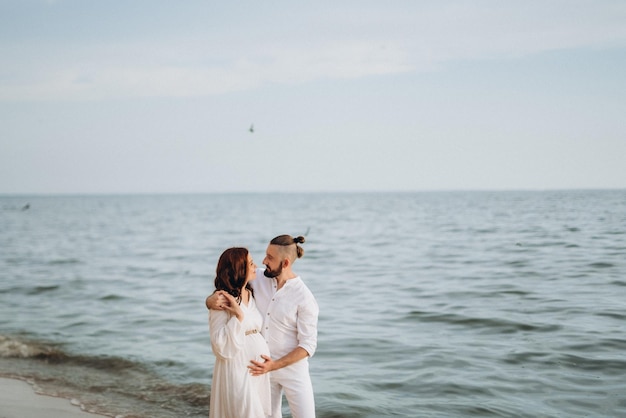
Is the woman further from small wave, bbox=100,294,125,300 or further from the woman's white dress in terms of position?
small wave, bbox=100,294,125,300

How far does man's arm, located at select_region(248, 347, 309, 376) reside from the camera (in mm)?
4043

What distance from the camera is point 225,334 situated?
396 centimetres

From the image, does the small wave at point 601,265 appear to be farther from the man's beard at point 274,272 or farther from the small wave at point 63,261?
the small wave at point 63,261

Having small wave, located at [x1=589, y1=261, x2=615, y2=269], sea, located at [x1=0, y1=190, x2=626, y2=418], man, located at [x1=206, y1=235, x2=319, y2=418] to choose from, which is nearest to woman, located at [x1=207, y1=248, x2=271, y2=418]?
man, located at [x1=206, y1=235, x2=319, y2=418]

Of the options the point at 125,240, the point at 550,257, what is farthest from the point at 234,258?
the point at 125,240

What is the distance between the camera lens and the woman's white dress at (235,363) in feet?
13.0

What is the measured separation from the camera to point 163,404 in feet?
25.4

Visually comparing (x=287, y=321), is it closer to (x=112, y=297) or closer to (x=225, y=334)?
(x=225, y=334)

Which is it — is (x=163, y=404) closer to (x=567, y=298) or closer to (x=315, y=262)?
(x=567, y=298)

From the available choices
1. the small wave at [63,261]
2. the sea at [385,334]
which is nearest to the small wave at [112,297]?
the sea at [385,334]

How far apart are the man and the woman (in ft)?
0.59

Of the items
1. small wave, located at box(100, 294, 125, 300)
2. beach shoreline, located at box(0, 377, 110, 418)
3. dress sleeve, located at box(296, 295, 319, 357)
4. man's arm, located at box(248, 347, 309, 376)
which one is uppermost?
dress sleeve, located at box(296, 295, 319, 357)

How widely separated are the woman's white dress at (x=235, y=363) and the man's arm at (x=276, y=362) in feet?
0.13

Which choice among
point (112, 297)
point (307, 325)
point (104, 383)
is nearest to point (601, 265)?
point (112, 297)
